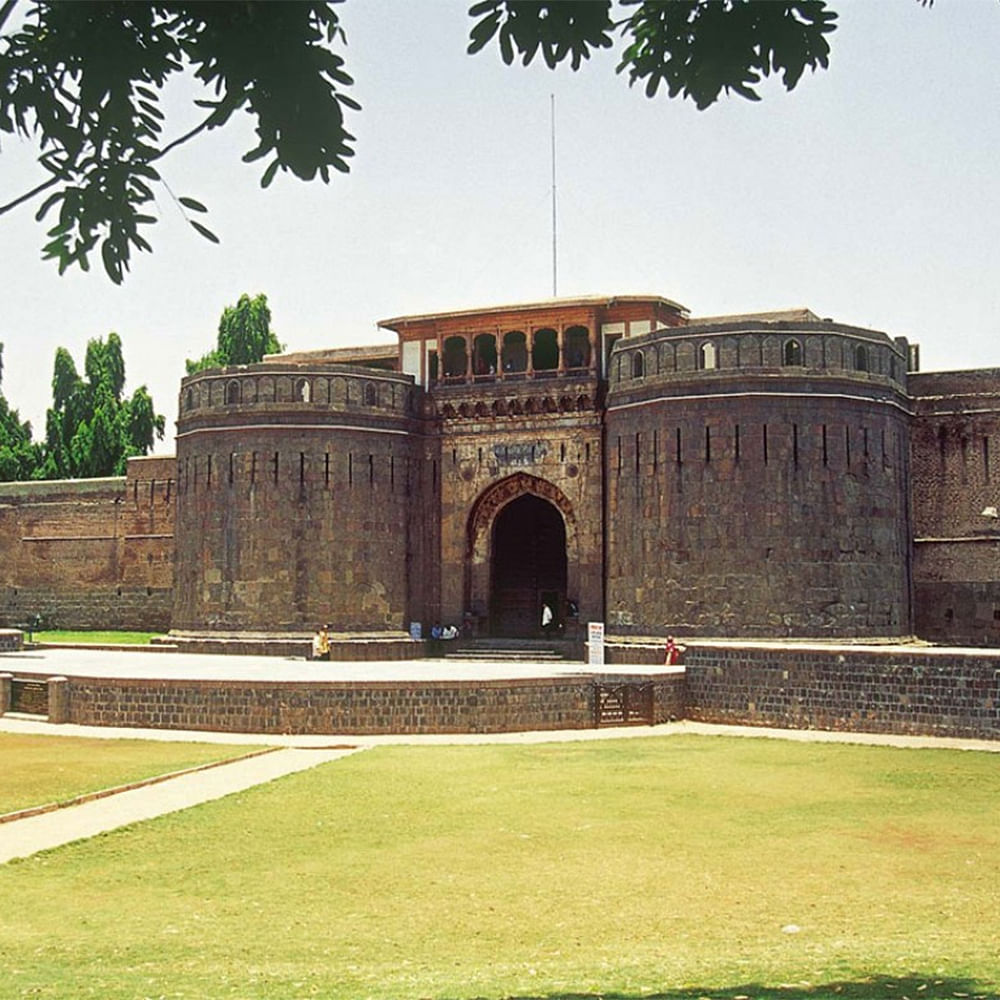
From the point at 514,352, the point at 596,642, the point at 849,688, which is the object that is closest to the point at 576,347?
the point at 514,352

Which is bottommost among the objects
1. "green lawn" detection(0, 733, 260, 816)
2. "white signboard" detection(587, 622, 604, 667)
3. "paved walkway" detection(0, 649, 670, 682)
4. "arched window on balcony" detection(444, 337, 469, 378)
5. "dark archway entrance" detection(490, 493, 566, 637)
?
"green lawn" detection(0, 733, 260, 816)

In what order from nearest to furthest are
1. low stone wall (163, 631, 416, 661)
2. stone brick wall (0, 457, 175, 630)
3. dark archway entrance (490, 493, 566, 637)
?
low stone wall (163, 631, 416, 661)
dark archway entrance (490, 493, 566, 637)
stone brick wall (0, 457, 175, 630)

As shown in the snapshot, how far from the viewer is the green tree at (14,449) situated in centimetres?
4975

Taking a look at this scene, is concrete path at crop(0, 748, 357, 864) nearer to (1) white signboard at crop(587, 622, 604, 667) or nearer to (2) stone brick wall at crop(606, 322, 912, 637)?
(1) white signboard at crop(587, 622, 604, 667)

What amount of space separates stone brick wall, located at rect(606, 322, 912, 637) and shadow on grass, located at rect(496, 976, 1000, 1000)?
1882 cm

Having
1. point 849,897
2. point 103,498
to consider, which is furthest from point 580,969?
point 103,498

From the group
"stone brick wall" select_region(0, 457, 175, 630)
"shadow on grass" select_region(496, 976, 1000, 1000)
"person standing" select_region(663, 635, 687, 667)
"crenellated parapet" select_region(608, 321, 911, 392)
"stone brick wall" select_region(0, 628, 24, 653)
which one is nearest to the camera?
"shadow on grass" select_region(496, 976, 1000, 1000)

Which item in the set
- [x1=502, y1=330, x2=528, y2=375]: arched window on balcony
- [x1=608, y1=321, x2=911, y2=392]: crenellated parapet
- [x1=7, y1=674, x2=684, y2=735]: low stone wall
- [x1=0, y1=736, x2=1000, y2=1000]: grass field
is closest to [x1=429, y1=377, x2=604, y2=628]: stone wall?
[x1=502, y1=330, x2=528, y2=375]: arched window on balcony

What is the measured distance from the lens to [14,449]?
5034cm

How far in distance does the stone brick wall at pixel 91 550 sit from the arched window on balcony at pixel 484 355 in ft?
30.7

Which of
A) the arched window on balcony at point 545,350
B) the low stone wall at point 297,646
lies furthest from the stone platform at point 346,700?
the arched window on balcony at point 545,350

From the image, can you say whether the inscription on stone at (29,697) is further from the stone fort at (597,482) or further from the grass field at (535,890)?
the stone fort at (597,482)

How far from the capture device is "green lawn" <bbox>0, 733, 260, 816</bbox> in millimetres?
13891

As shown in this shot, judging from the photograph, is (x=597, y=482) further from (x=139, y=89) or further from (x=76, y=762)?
(x=139, y=89)
